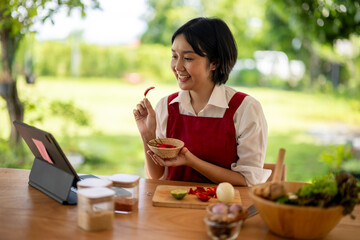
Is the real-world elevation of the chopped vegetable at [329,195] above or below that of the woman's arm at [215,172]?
above

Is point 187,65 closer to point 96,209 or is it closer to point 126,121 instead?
point 96,209

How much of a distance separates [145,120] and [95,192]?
32.6 inches

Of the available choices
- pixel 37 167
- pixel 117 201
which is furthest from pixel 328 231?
pixel 37 167

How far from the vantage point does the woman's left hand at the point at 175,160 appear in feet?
5.50

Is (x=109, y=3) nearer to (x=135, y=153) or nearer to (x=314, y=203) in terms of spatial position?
(x=135, y=153)

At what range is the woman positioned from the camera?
1.89 metres

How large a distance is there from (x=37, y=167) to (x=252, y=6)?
9743 mm

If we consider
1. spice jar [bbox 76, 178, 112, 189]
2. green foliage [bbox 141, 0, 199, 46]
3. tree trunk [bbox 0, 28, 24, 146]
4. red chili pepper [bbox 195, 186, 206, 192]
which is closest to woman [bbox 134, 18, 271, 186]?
red chili pepper [bbox 195, 186, 206, 192]

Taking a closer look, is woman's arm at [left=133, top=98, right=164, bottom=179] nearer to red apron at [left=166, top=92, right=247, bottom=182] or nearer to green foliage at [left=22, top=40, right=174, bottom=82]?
Answer: red apron at [left=166, top=92, right=247, bottom=182]

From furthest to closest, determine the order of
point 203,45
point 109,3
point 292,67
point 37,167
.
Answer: point 292,67 < point 109,3 < point 203,45 < point 37,167

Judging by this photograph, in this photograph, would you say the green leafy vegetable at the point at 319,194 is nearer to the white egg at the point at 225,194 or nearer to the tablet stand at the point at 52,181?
the white egg at the point at 225,194

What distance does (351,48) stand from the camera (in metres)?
6.83

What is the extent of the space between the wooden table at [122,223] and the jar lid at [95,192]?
0.13m

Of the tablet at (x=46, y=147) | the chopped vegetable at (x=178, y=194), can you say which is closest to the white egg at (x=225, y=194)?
the chopped vegetable at (x=178, y=194)
